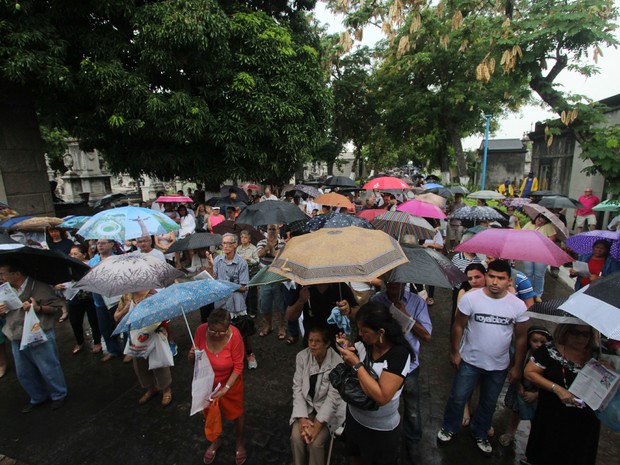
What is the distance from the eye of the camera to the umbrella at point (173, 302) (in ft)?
9.48

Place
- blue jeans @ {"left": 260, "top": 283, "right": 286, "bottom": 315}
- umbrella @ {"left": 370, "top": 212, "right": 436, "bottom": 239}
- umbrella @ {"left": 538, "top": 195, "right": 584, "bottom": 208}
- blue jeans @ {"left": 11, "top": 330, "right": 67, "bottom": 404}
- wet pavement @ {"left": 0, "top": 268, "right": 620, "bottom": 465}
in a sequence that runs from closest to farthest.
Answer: wet pavement @ {"left": 0, "top": 268, "right": 620, "bottom": 465} < blue jeans @ {"left": 11, "top": 330, "right": 67, "bottom": 404} < blue jeans @ {"left": 260, "top": 283, "right": 286, "bottom": 315} < umbrella @ {"left": 370, "top": 212, "right": 436, "bottom": 239} < umbrella @ {"left": 538, "top": 195, "right": 584, "bottom": 208}

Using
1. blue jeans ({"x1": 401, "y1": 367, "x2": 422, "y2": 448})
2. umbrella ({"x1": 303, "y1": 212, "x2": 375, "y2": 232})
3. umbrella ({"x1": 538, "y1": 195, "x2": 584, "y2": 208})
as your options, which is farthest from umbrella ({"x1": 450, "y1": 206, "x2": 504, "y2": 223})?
blue jeans ({"x1": 401, "y1": 367, "x2": 422, "y2": 448})

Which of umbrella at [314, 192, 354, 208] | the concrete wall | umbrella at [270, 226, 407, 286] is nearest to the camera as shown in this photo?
umbrella at [270, 226, 407, 286]

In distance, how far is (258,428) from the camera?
3746 mm

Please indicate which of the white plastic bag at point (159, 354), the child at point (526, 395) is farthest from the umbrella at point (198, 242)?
the child at point (526, 395)

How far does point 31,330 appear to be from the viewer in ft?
12.3

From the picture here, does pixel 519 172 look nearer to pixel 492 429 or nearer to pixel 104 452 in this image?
pixel 492 429

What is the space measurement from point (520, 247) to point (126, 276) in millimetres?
4177

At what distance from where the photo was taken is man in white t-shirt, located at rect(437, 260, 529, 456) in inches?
120

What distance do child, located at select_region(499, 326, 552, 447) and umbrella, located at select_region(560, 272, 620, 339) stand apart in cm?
85

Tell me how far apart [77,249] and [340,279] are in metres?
4.94

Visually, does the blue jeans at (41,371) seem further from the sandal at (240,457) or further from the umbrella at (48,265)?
the sandal at (240,457)

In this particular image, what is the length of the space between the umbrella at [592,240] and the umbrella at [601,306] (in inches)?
120

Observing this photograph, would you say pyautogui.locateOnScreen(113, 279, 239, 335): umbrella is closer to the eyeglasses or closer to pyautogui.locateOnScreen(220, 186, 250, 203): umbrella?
the eyeglasses
